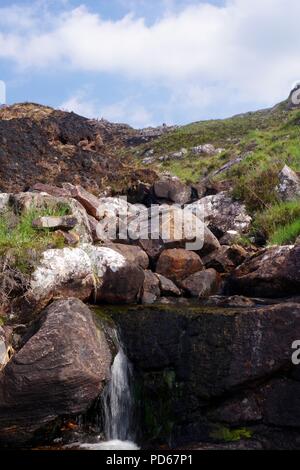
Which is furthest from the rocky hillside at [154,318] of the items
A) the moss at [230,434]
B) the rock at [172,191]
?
the rock at [172,191]

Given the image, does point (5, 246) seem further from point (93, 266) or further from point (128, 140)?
point (128, 140)

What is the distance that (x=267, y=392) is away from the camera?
18.7ft

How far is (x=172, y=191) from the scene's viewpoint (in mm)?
14320

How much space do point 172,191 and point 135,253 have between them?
17.5 feet

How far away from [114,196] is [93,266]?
7029 millimetres

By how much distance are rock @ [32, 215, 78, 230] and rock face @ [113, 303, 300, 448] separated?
8.13ft

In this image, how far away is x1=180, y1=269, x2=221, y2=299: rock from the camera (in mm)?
8703

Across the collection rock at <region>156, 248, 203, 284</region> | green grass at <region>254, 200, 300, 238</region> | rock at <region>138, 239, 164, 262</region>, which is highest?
green grass at <region>254, 200, 300, 238</region>

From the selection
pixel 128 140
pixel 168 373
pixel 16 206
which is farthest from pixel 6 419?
pixel 128 140

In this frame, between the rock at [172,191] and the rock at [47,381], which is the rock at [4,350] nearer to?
the rock at [47,381]

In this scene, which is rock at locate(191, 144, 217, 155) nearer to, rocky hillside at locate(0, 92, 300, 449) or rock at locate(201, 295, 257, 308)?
rocky hillside at locate(0, 92, 300, 449)

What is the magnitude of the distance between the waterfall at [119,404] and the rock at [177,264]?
9.71 feet

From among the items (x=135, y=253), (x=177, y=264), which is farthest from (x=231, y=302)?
(x=135, y=253)

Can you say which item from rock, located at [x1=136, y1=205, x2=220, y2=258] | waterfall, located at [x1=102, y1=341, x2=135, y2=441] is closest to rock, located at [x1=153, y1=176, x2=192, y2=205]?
rock, located at [x1=136, y1=205, x2=220, y2=258]
